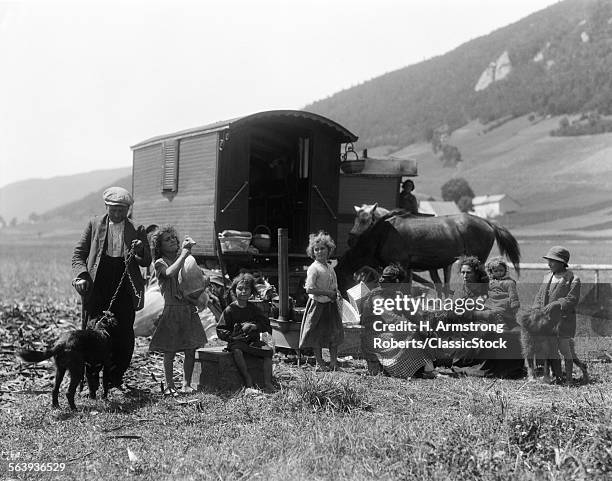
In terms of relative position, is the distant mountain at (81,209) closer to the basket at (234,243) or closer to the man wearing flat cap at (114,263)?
the basket at (234,243)

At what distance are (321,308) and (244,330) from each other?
1464 millimetres

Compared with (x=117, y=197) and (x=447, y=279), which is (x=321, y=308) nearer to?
(x=117, y=197)

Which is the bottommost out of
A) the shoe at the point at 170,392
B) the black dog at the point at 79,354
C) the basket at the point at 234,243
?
the shoe at the point at 170,392

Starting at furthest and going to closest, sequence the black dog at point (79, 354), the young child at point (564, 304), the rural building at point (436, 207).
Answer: the rural building at point (436, 207)
the young child at point (564, 304)
the black dog at point (79, 354)

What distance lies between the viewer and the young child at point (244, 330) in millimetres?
7059

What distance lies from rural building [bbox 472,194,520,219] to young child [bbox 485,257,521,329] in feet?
240

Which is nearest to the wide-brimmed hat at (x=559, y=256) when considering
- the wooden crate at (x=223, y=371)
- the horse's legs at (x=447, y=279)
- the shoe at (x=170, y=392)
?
the horse's legs at (x=447, y=279)

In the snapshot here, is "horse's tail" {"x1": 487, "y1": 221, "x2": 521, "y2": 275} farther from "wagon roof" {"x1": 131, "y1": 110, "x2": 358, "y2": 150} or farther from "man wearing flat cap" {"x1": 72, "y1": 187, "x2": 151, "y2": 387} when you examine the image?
"man wearing flat cap" {"x1": 72, "y1": 187, "x2": 151, "y2": 387}

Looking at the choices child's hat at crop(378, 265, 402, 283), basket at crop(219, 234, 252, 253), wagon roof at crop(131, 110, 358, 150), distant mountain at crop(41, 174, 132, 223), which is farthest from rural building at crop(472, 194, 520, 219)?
child's hat at crop(378, 265, 402, 283)

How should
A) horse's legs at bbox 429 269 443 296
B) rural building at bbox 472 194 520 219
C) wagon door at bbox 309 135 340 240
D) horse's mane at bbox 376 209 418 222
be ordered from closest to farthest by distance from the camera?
horse's legs at bbox 429 269 443 296 → horse's mane at bbox 376 209 418 222 → wagon door at bbox 309 135 340 240 → rural building at bbox 472 194 520 219

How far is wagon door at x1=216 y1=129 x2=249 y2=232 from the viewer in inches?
459

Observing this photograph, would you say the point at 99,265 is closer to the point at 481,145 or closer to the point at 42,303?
the point at 42,303

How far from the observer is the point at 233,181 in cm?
1180

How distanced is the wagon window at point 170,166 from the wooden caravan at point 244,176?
0.02 m
